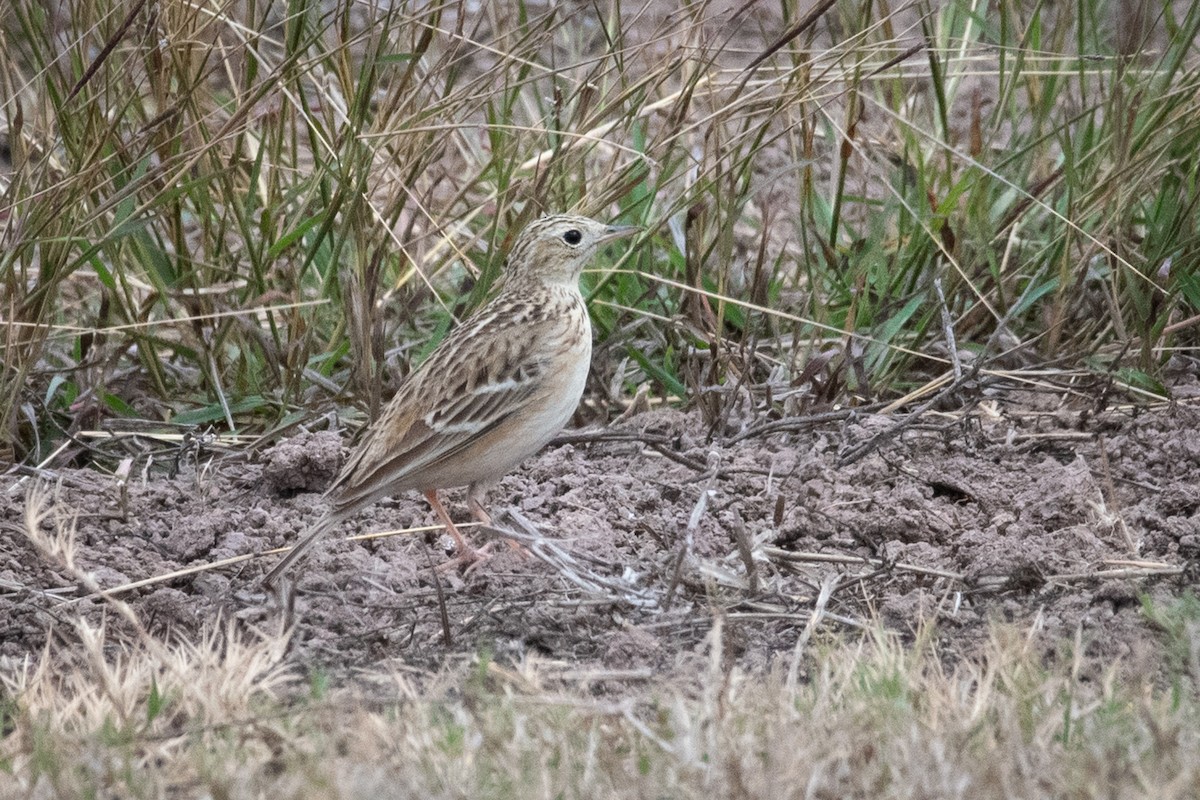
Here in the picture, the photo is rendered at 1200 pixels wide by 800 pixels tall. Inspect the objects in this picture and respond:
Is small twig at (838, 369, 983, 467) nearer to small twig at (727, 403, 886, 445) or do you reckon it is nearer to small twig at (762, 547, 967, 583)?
small twig at (727, 403, 886, 445)

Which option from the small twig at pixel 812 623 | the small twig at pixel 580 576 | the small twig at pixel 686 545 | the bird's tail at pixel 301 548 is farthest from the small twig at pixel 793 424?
the bird's tail at pixel 301 548

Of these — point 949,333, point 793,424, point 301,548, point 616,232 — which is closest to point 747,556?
point 301,548

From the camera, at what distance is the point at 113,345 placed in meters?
6.33

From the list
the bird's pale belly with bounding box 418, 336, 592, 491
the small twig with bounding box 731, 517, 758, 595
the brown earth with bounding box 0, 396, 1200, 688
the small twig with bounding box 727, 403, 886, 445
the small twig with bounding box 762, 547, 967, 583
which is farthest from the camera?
the small twig with bounding box 727, 403, 886, 445

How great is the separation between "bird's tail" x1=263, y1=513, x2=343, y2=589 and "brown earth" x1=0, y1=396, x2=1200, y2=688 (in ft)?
0.29

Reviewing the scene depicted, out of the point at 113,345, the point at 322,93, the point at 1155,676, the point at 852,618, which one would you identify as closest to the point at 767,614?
the point at 852,618

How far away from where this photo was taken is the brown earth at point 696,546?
174 inches

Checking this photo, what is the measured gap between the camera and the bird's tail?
4.72 meters

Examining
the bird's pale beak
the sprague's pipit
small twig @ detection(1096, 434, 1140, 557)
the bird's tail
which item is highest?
the bird's pale beak

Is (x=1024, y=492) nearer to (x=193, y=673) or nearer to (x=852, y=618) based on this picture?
(x=852, y=618)

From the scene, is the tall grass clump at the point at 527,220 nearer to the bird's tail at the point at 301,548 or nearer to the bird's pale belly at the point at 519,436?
the bird's pale belly at the point at 519,436

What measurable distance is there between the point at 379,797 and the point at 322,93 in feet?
11.4

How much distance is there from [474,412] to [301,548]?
0.71 meters

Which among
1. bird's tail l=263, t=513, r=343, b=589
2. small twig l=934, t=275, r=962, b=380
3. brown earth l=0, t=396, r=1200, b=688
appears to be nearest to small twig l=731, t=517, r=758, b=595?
brown earth l=0, t=396, r=1200, b=688
